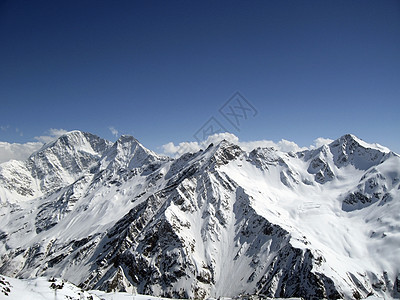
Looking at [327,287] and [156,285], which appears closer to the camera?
[327,287]

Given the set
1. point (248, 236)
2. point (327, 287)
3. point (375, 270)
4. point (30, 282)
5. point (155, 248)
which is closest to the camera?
point (30, 282)

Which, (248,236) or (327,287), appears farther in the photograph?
(248,236)

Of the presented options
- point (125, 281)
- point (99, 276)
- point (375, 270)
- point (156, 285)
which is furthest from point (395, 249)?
point (99, 276)

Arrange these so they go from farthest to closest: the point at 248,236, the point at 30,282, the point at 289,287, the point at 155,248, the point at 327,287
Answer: the point at 248,236
the point at 155,248
the point at 289,287
the point at 327,287
the point at 30,282

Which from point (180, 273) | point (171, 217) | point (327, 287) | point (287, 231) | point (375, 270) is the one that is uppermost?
point (375, 270)

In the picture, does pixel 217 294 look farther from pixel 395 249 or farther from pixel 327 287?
pixel 395 249

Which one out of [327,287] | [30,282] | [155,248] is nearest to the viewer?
[30,282]

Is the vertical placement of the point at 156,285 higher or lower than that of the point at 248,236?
lower

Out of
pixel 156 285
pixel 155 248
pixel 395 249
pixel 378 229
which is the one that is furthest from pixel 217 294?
pixel 378 229

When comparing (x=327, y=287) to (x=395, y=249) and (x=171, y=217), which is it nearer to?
(x=395, y=249)
